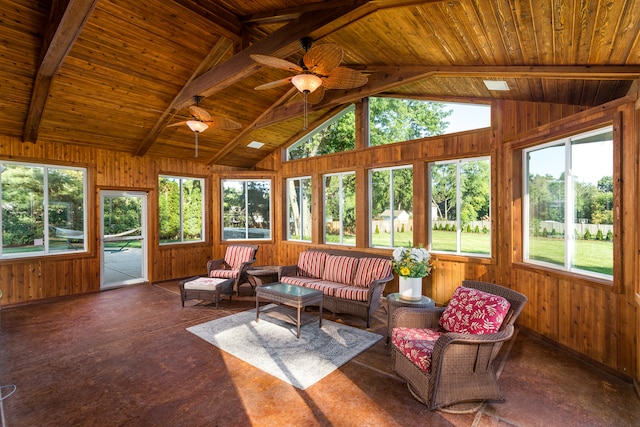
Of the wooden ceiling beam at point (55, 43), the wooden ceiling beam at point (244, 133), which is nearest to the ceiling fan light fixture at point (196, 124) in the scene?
the wooden ceiling beam at point (55, 43)

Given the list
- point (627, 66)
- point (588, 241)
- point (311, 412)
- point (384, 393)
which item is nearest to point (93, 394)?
point (311, 412)

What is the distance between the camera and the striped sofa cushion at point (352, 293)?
172 inches

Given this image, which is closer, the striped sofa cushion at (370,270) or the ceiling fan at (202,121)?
the ceiling fan at (202,121)

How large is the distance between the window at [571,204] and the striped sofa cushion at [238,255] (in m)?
4.94

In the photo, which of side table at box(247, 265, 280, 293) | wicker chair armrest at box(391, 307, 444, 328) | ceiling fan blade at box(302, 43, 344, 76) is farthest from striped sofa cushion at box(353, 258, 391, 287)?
ceiling fan blade at box(302, 43, 344, 76)

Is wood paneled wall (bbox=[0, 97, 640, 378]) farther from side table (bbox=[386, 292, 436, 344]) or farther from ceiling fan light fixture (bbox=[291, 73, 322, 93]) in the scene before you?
ceiling fan light fixture (bbox=[291, 73, 322, 93])

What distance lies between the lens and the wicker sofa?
14.3 ft

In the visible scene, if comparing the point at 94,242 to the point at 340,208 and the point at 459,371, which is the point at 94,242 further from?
the point at 459,371

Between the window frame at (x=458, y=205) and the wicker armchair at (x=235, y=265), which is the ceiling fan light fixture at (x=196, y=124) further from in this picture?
the window frame at (x=458, y=205)

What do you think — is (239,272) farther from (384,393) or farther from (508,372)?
(508,372)

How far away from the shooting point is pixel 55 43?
3439mm

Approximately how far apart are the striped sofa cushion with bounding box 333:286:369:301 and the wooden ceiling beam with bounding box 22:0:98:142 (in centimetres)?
439

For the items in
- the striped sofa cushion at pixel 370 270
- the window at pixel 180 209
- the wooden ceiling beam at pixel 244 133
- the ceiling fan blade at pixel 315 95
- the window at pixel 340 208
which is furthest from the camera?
the window at pixel 180 209

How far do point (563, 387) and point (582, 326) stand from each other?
0.93m
